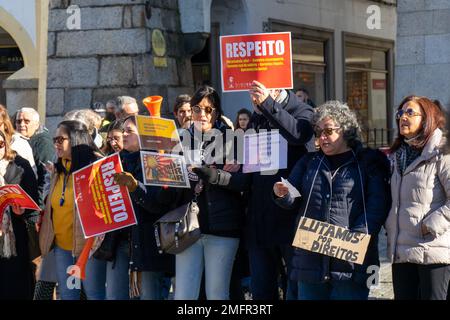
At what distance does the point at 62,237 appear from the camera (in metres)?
7.69

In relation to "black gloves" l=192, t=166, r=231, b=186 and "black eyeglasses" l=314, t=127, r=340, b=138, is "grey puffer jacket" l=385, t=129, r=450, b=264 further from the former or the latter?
"black gloves" l=192, t=166, r=231, b=186

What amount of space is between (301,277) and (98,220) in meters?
1.69

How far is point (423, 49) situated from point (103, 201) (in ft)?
21.0

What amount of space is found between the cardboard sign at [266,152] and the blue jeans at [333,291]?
88 centimetres

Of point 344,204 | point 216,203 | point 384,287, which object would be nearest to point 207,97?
point 216,203

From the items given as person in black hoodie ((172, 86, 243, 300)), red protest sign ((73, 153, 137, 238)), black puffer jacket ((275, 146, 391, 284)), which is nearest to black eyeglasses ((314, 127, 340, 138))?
black puffer jacket ((275, 146, 391, 284))

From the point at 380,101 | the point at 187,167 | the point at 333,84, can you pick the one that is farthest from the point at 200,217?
the point at 380,101

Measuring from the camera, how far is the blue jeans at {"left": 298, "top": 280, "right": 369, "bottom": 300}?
6.41 metres

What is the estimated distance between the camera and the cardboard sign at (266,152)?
692 cm

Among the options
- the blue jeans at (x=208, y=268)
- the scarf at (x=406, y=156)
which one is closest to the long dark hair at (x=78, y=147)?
the blue jeans at (x=208, y=268)

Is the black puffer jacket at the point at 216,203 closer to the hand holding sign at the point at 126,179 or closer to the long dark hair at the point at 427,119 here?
the hand holding sign at the point at 126,179

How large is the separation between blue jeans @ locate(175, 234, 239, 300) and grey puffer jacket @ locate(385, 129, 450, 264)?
3.93 feet

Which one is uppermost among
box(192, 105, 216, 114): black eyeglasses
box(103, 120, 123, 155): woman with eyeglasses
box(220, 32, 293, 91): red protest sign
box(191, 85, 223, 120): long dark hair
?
box(220, 32, 293, 91): red protest sign

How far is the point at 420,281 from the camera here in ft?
20.8
